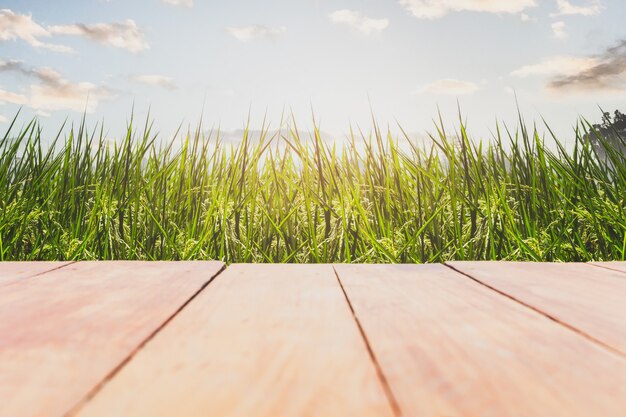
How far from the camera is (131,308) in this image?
3.09 feet

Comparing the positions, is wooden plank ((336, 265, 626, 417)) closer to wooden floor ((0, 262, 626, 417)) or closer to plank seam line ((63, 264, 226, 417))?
wooden floor ((0, 262, 626, 417))

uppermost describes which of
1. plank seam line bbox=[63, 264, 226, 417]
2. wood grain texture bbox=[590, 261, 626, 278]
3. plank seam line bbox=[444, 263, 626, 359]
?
wood grain texture bbox=[590, 261, 626, 278]

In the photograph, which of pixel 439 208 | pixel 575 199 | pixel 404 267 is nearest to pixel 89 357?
pixel 404 267

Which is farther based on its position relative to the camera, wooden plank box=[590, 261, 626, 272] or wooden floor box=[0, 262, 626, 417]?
wooden plank box=[590, 261, 626, 272]

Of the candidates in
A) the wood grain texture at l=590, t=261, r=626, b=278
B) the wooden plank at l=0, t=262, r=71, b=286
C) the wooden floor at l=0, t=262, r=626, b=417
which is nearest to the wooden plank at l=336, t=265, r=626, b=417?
the wooden floor at l=0, t=262, r=626, b=417

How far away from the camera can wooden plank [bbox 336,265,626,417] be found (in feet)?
1.91

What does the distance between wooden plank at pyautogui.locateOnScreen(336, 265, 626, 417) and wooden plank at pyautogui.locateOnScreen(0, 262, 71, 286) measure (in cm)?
76

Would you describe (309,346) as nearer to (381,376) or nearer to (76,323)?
(381,376)

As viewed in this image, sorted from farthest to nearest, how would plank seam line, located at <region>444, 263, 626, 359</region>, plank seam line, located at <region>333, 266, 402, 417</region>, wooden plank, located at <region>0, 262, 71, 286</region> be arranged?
wooden plank, located at <region>0, 262, 71, 286</region> → plank seam line, located at <region>444, 263, 626, 359</region> → plank seam line, located at <region>333, 266, 402, 417</region>

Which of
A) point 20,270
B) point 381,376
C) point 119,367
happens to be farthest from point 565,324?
point 20,270

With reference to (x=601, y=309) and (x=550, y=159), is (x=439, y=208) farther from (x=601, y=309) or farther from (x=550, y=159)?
(x=601, y=309)

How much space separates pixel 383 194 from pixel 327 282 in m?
1.34

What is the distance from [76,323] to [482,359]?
2.02 ft

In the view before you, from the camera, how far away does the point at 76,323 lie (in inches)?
33.7
